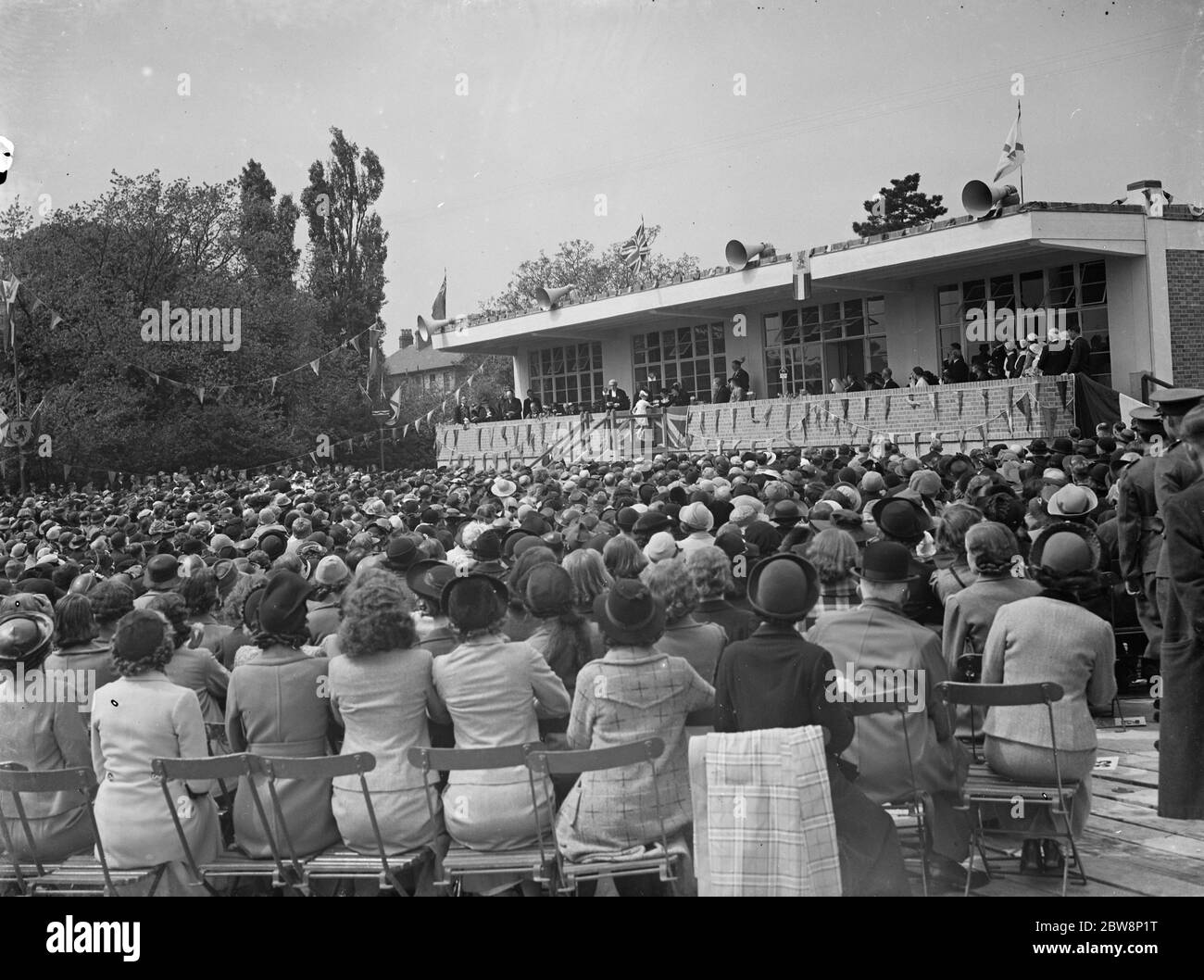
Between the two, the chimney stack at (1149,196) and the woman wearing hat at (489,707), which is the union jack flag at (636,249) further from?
the woman wearing hat at (489,707)

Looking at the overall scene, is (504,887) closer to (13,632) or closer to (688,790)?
(688,790)

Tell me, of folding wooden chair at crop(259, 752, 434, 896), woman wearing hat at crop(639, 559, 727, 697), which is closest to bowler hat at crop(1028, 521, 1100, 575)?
woman wearing hat at crop(639, 559, 727, 697)

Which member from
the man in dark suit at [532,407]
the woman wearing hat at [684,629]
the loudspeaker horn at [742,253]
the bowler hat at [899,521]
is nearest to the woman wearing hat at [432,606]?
the woman wearing hat at [684,629]

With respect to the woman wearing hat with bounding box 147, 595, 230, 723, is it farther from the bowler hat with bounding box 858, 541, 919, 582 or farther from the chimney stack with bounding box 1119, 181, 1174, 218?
the chimney stack with bounding box 1119, 181, 1174, 218

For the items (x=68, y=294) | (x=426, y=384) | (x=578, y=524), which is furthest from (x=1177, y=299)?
(x=426, y=384)

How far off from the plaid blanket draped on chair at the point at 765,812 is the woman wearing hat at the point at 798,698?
0.46ft

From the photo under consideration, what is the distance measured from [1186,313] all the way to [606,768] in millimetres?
18729

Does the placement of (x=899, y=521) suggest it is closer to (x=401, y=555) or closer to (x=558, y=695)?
(x=558, y=695)

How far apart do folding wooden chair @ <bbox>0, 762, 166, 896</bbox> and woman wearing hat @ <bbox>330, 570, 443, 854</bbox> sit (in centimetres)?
87

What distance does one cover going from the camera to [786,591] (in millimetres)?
4121

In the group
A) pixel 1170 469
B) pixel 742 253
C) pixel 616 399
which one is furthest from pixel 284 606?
pixel 616 399

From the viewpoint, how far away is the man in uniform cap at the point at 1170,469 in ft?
15.1

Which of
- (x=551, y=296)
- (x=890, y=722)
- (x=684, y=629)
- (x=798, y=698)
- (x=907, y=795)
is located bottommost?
(x=907, y=795)

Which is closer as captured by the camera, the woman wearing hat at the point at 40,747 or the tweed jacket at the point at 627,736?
the tweed jacket at the point at 627,736
